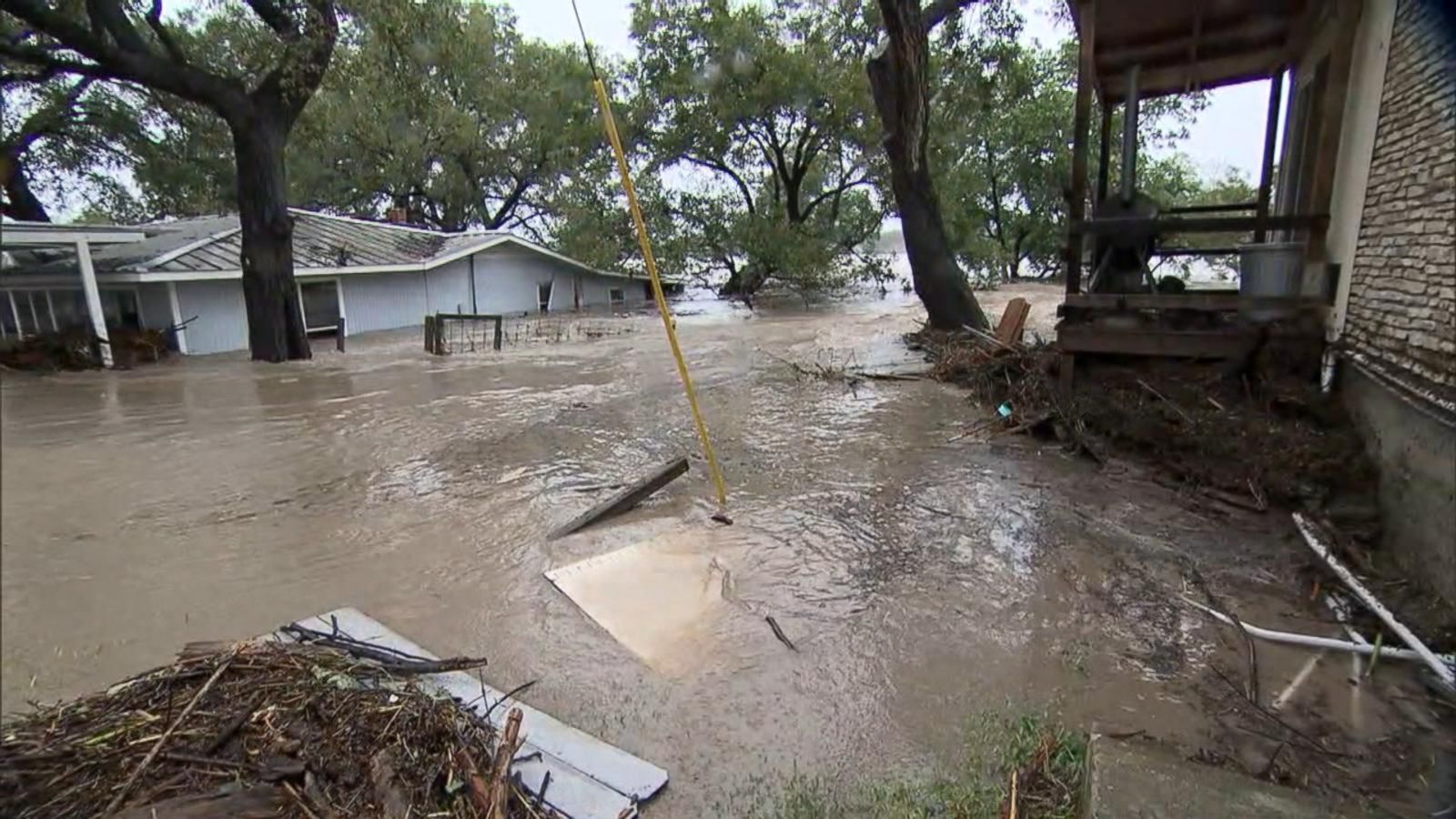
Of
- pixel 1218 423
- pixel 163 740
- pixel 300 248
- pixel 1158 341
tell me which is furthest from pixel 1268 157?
pixel 300 248

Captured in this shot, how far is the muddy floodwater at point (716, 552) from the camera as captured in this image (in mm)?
3070

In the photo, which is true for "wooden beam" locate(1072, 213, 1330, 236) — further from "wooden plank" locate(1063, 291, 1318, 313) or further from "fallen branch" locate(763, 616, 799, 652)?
"fallen branch" locate(763, 616, 799, 652)

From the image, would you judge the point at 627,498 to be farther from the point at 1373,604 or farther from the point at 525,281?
the point at 525,281

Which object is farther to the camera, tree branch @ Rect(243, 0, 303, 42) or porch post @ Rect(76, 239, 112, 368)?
porch post @ Rect(76, 239, 112, 368)

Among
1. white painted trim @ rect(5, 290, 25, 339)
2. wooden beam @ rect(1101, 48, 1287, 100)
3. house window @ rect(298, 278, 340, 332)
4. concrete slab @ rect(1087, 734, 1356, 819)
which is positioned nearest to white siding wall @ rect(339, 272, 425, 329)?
house window @ rect(298, 278, 340, 332)

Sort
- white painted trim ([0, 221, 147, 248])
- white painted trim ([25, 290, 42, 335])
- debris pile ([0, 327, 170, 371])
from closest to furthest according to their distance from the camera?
white painted trim ([0, 221, 147, 248]) < debris pile ([0, 327, 170, 371]) < white painted trim ([25, 290, 42, 335])

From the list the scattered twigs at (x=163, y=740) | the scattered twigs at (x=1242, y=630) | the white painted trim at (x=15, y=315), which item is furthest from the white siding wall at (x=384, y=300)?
the scattered twigs at (x=1242, y=630)

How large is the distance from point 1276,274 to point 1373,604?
11.2ft

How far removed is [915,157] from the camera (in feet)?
37.1

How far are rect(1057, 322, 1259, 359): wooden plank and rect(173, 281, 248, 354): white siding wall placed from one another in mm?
15007

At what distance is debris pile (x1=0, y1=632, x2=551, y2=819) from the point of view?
2.11 meters

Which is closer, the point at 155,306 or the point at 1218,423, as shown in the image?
the point at 1218,423

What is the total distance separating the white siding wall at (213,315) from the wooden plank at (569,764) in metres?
14.6

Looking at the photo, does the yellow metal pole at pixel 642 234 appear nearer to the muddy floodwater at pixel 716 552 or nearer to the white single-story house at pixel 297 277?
the muddy floodwater at pixel 716 552
